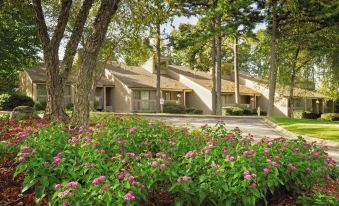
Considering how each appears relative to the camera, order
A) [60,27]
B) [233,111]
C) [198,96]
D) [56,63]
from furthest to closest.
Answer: [198,96], [233,111], [60,27], [56,63]

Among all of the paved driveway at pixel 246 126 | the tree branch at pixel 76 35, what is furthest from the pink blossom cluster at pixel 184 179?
the paved driveway at pixel 246 126

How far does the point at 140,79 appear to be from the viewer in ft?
141

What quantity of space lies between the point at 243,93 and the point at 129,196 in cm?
4353

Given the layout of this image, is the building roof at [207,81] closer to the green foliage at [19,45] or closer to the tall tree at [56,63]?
the green foliage at [19,45]

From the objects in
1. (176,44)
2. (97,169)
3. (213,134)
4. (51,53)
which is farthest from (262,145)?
(176,44)

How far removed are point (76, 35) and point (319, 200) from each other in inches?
361

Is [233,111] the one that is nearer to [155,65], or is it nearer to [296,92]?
[296,92]

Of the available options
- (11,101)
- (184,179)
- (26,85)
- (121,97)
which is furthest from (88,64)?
(121,97)

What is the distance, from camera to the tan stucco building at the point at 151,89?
38.9 m

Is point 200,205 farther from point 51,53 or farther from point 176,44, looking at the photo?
point 176,44

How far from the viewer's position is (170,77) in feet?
153

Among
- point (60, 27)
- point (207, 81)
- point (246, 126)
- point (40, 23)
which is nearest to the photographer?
point (60, 27)

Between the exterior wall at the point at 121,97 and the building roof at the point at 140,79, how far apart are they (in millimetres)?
584

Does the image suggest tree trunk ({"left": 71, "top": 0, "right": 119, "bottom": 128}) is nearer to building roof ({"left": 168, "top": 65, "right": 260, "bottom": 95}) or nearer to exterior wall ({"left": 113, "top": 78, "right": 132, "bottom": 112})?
exterior wall ({"left": 113, "top": 78, "right": 132, "bottom": 112})
